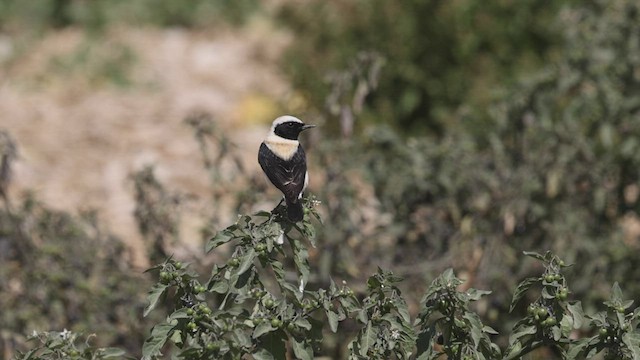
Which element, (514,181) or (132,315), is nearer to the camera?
(132,315)

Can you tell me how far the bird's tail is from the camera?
2.79 meters

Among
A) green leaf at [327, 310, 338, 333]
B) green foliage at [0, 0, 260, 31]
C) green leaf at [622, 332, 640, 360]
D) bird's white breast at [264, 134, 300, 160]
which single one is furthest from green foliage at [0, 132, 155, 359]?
green foliage at [0, 0, 260, 31]

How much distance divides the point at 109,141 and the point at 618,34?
414 centimetres

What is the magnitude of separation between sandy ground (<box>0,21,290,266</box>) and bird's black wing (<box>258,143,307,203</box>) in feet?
11.6

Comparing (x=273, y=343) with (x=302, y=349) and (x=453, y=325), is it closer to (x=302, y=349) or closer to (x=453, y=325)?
(x=302, y=349)

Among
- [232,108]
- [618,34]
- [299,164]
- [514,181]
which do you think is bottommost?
[232,108]

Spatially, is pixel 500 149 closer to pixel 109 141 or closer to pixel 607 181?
pixel 607 181

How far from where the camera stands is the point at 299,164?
3.19 metres

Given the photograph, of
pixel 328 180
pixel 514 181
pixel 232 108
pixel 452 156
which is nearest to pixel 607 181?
pixel 514 181

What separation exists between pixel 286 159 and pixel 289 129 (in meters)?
0.13

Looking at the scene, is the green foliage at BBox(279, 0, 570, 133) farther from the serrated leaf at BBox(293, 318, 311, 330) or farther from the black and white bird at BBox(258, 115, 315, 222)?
the serrated leaf at BBox(293, 318, 311, 330)

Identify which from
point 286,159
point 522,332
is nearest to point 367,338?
point 522,332

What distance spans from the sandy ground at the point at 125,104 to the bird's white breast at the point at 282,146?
3.48 metres

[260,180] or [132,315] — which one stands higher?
[260,180]
